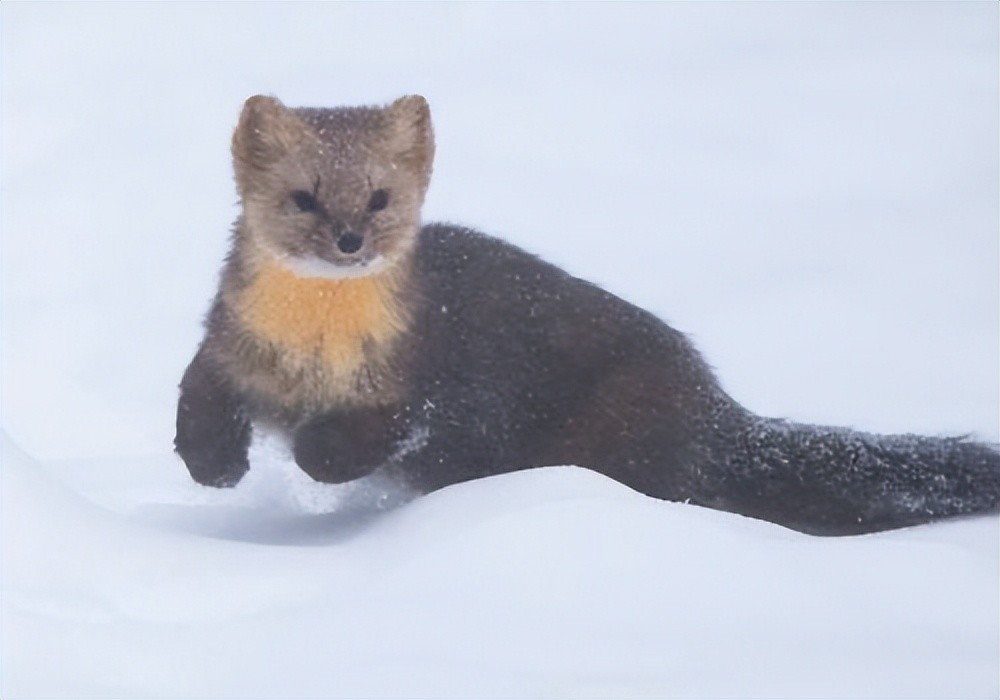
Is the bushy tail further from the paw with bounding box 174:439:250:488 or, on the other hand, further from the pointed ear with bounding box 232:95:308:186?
the pointed ear with bounding box 232:95:308:186

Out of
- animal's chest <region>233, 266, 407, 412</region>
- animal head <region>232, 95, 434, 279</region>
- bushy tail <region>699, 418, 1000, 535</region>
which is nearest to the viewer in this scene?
animal head <region>232, 95, 434, 279</region>

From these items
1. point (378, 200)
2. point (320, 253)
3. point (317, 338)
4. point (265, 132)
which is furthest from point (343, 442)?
point (265, 132)

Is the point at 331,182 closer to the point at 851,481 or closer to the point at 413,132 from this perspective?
the point at 413,132

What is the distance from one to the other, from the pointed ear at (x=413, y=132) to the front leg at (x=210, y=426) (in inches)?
27.7

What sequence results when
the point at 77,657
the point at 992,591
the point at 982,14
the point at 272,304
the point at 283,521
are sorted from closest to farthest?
the point at 77,657 → the point at 992,591 → the point at 272,304 → the point at 283,521 → the point at 982,14

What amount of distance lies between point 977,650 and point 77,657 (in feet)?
5.89

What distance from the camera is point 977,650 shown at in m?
3.12

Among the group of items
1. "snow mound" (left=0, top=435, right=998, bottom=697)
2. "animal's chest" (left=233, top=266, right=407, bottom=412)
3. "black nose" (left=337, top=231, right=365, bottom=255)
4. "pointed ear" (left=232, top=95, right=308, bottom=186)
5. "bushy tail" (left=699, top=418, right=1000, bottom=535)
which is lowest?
"snow mound" (left=0, top=435, right=998, bottom=697)

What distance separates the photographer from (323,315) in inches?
144

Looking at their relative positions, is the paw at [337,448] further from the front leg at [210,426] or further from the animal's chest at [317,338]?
the front leg at [210,426]

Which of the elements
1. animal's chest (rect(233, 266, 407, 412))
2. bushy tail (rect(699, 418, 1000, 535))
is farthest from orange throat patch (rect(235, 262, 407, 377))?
bushy tail (rect(699, 418, 1000, 535))

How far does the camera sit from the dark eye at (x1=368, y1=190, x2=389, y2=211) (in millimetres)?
3588

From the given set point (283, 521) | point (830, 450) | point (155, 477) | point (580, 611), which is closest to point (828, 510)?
point (830, 450)

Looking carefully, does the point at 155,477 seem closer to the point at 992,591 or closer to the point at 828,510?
the point at 828,510
